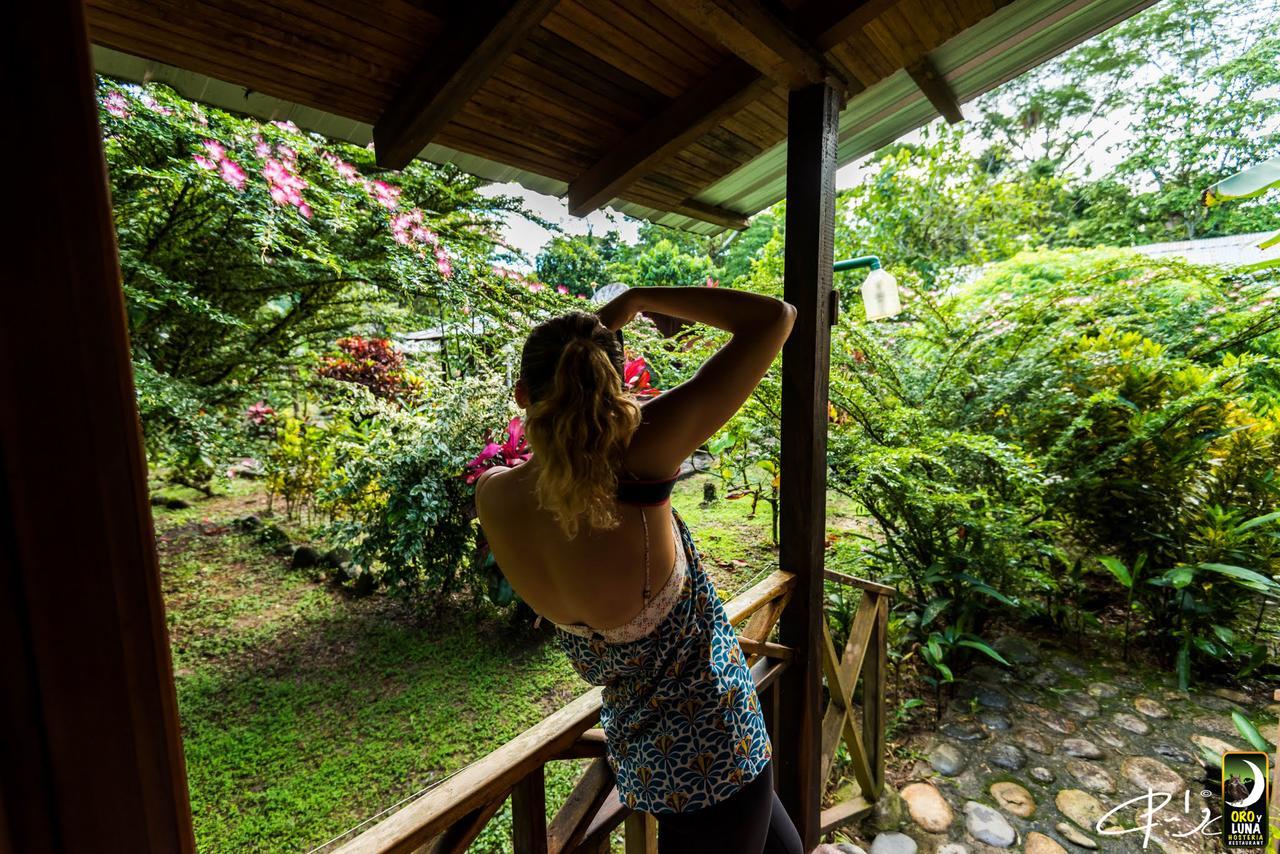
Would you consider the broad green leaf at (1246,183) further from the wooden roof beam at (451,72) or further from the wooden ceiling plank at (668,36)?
the wooden roof beam at (451,72)

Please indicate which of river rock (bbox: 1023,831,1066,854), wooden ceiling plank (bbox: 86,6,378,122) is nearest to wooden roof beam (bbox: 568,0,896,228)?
wooden ceiling plank (bbox: 86,6,378,122)

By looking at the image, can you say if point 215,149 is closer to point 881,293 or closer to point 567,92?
point 567,92

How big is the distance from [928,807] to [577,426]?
8.78ft

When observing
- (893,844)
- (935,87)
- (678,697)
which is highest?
(935,87)

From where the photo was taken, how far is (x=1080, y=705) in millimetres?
2701

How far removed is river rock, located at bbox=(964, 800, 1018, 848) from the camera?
2.13m

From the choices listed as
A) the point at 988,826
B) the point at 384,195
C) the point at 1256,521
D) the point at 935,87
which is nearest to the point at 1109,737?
the point at 988,826

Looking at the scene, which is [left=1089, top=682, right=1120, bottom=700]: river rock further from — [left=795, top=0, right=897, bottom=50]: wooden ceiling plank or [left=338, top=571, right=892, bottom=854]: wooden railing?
[left=795, top=0, right=897, bottom=50]: wooden ceiling plank

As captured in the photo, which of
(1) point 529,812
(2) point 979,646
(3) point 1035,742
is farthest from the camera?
(2) point 979,646

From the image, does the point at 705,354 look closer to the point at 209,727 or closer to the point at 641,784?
the point at 641,784

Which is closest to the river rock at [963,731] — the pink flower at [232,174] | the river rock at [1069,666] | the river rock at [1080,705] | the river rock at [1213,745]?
the river rock at [1080,705]

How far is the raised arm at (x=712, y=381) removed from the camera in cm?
89

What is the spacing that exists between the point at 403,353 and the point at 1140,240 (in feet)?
41.4

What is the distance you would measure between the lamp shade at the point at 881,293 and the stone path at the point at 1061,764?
217 cm
